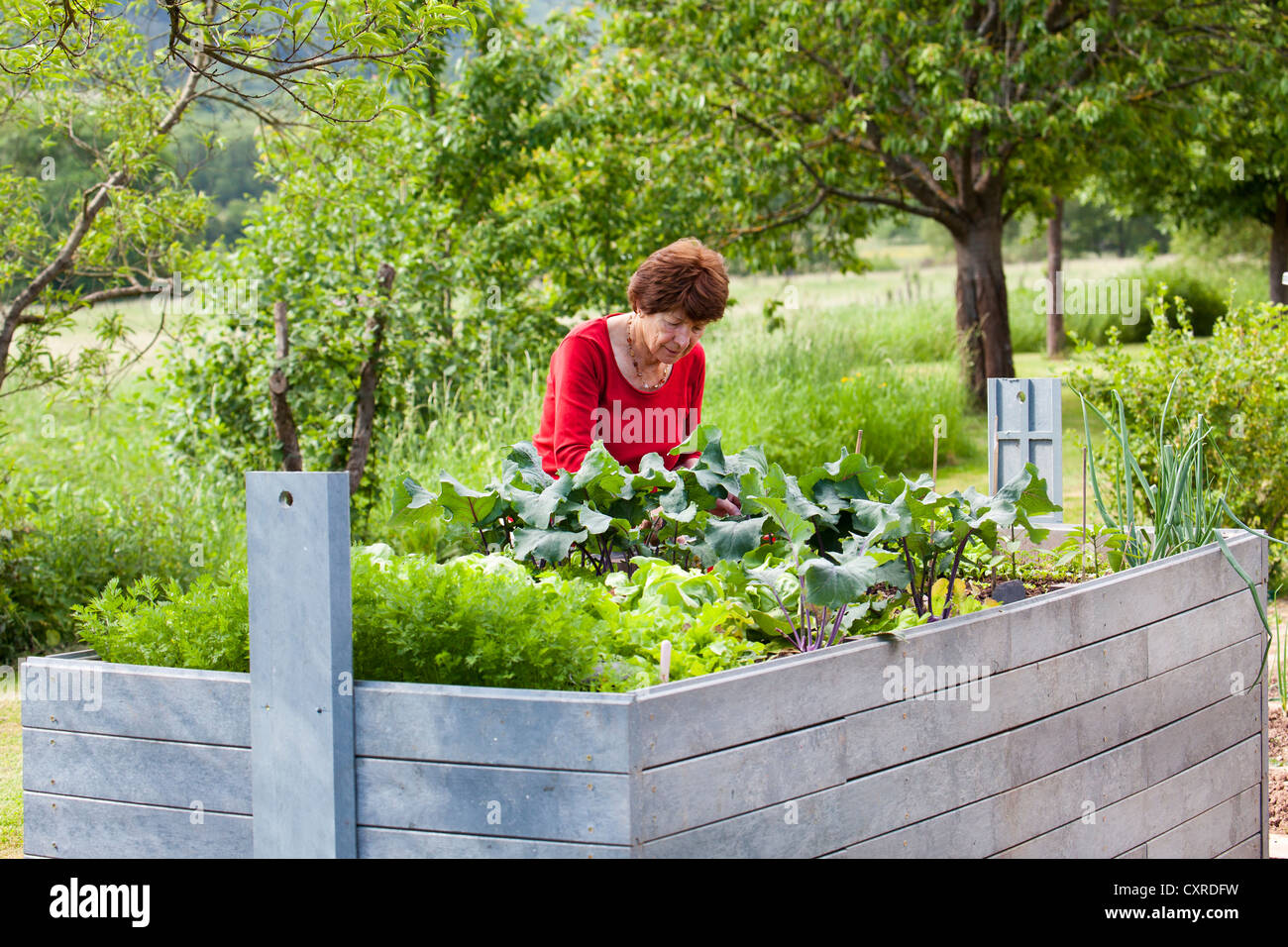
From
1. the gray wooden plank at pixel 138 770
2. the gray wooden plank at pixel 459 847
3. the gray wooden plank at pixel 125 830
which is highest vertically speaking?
the gray wooden plank at pixel 138 770

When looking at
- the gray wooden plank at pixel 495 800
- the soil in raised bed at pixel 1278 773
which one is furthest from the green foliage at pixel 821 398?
the gray wooden plank at pixel 495 800

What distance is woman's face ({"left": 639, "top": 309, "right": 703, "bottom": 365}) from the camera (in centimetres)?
331

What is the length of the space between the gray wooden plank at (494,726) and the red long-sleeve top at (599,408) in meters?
1.49

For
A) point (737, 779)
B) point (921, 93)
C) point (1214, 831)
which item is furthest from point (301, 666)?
point (921, 93)

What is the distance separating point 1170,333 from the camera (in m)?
6.41

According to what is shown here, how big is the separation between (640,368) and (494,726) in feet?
6.39

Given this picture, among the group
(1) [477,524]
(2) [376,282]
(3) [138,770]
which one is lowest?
(3) [138,770]

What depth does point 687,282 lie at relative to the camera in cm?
327

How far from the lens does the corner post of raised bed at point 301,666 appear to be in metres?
1.82

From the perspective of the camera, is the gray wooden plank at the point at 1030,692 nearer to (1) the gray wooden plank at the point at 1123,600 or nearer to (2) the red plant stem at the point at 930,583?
(1) the gray wooden plank at the point at 1123,600

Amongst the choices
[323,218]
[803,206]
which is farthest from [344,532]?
[803,206]

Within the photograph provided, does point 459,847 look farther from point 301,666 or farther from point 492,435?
point 492,435

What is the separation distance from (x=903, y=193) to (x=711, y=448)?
10.4 meters

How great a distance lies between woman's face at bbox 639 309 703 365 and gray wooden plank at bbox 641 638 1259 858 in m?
1.47
